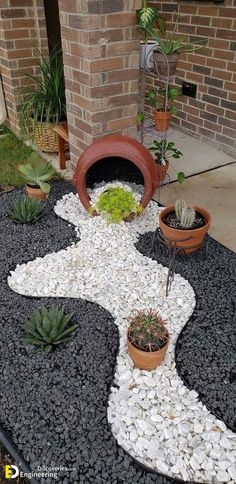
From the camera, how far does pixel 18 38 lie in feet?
13.7

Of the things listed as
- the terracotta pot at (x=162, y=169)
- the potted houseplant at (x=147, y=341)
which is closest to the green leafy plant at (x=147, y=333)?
the potted houseplant at (x=147, y=341)

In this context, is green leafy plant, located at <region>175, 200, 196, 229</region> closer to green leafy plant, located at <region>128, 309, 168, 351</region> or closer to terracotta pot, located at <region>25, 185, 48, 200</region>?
green leafy plant, located at <region>128, 309, 168, 351</region>

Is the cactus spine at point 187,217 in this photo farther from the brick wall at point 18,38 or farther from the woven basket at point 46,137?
the brick wall at point 18,38

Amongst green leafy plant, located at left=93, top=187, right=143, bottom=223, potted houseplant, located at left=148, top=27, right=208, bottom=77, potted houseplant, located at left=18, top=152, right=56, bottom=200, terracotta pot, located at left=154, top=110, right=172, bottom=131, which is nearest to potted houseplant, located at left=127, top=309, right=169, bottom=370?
green leafy plant, located at left=93, top=187, right=143, bottom=223

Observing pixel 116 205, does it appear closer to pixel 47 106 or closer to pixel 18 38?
pixel 47 106

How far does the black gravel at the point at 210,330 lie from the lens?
6.20 ft

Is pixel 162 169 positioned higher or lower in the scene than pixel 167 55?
lower

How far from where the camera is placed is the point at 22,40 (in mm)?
4191

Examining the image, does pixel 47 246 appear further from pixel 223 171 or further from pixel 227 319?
pixel 223 171

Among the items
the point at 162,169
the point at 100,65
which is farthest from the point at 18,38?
the point at 162,169

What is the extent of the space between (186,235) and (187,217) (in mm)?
117

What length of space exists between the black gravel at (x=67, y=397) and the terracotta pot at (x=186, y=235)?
666 mm

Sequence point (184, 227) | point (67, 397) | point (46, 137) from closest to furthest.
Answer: point (67, 397), point (184, 227), point (46, 137)

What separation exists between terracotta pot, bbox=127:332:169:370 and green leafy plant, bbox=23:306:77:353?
37cm
